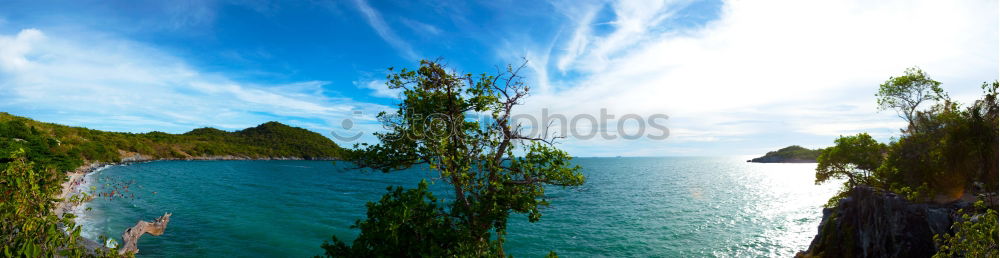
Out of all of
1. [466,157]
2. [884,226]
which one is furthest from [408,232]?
[884,226]

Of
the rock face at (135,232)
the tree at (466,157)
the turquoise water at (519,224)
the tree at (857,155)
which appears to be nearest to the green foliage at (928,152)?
the tree at (857,155)

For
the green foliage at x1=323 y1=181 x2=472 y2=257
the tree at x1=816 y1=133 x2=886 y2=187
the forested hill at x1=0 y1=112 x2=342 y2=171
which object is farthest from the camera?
the forested hill at x1=0 y1=112 x2=342 y2=171

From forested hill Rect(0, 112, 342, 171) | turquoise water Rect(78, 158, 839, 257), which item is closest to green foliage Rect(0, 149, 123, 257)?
turquoise water Rect(78, 158, 839, 257)

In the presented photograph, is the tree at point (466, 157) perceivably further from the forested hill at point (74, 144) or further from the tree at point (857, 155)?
the tree at point (857, 155)

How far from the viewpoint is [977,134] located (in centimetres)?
3086

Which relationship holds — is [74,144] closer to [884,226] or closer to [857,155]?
[884,226]

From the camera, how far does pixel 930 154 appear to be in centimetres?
3366

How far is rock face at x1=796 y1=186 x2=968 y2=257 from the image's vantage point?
23703mm

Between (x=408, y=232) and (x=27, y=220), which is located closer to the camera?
(x=27, y=220)

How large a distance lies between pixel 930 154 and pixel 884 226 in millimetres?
15098

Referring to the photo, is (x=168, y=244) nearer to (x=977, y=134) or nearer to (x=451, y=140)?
(x=451, y=140)

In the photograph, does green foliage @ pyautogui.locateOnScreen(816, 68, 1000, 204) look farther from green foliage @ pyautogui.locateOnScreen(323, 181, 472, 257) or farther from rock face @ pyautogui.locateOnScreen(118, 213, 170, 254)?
rock face @ pyautogui.locateOnScreen(118, 213, 170, 254)

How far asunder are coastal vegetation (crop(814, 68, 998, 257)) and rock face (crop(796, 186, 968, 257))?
557mm

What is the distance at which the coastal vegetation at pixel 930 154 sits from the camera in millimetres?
29672
